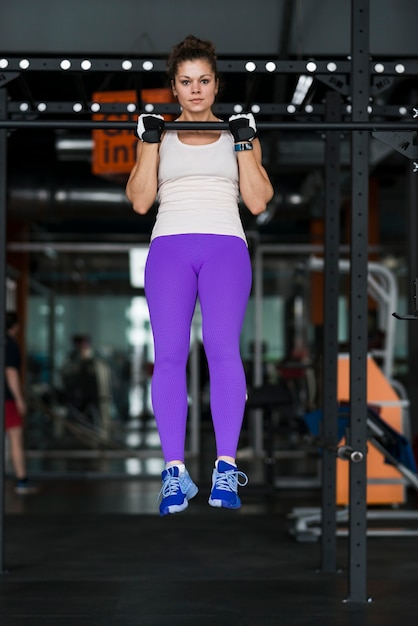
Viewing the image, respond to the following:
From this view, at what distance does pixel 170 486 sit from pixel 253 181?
1.00 m

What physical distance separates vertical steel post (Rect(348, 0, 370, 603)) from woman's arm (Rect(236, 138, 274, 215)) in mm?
810

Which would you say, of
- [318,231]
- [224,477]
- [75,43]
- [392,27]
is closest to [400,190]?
[318,231]

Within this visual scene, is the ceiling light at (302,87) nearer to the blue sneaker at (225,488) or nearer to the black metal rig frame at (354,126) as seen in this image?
the black metal rig frame at (354,126)

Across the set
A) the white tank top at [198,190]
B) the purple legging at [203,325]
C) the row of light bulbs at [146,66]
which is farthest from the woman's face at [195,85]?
the row of light bulbs at [146,66]

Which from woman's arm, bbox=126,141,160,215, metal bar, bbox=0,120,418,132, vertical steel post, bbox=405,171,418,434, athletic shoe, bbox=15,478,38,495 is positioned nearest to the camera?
woman's arm, bbox=126,141,160,215

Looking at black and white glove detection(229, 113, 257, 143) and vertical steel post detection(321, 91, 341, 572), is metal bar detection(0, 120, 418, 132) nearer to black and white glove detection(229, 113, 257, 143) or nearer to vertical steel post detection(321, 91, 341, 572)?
black and white glove detection(229, 113, 257, 143)

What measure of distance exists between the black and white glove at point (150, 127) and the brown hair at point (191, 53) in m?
0.17

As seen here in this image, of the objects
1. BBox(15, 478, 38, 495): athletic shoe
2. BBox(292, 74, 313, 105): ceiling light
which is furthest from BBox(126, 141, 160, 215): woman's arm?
BBox(15, 478, 38, 495): athletic shoe

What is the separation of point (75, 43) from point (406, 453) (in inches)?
140

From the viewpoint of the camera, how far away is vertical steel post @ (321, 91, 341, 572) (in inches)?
185

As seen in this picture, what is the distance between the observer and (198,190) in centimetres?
320

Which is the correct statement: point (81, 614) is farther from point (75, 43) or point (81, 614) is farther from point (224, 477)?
point (75, 43)

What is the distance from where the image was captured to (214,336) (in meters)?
3.13

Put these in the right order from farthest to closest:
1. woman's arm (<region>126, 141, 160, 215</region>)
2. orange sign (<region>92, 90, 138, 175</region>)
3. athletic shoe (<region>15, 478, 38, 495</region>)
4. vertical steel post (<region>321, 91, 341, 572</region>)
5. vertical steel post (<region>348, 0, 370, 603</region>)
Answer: athletic shoe (<region>15, 478, 38, 495</region>) → orange sign (<region>92, 90, 138, 175</region>) → vertical steel post (<region>321, 91, 341, 572</region>) → vertical steel post (<region>348, 0, 370, 603</region>) → woman's arm (<region>126, 141, 160, 215</region>)
